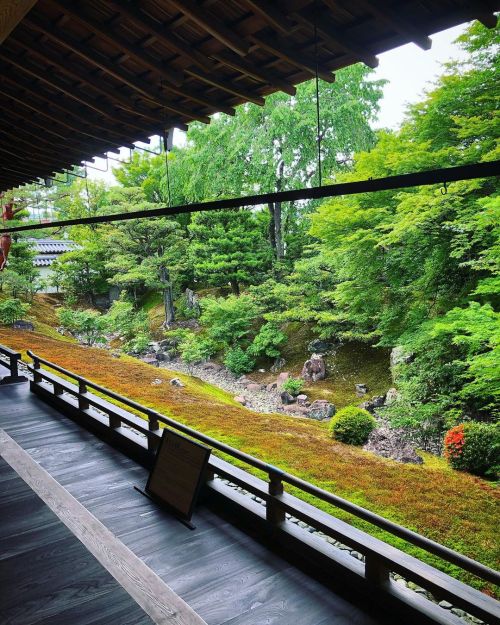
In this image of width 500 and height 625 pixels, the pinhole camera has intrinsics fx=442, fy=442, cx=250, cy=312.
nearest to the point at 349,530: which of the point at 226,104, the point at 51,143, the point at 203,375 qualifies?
the point at 226,104

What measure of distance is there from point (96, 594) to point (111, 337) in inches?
655

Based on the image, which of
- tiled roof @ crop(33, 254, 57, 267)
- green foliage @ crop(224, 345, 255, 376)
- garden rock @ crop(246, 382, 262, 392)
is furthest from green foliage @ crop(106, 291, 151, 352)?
tiled roof @ crop(33, 254, 57, 267)

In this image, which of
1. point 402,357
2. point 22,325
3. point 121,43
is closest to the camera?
point 121,43

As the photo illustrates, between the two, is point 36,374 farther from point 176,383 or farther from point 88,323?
point 88,323

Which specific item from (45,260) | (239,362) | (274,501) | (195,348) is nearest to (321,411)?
(239,362)

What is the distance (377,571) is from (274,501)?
0.79 m

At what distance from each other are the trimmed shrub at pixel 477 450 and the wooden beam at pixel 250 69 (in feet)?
16.9

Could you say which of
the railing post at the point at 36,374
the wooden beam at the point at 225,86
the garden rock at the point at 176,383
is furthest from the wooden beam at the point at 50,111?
the garden rock at the point at 176,383

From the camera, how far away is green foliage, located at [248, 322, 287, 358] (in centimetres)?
1373

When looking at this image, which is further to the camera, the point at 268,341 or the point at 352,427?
the point at 268,341

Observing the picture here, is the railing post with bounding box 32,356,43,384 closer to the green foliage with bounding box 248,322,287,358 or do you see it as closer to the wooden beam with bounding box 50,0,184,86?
the wooden beam with bounding box 50,0,184,86

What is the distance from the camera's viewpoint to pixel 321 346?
1328 cm

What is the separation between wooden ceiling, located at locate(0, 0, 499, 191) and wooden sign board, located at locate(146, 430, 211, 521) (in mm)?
2370

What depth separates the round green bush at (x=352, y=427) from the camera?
22.5 feet
